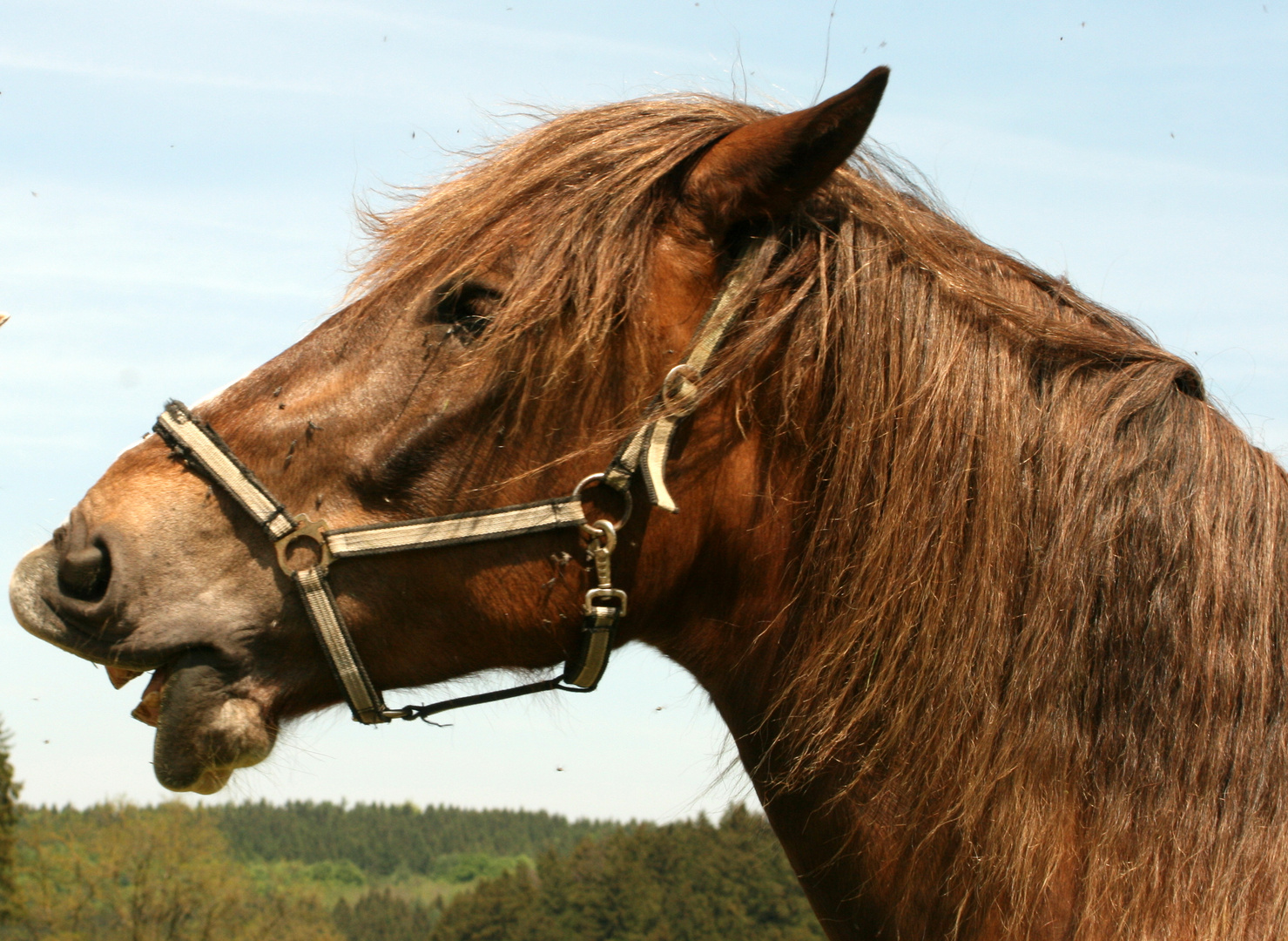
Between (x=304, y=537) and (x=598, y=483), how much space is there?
2.11ft

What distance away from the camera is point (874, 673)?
2.04m

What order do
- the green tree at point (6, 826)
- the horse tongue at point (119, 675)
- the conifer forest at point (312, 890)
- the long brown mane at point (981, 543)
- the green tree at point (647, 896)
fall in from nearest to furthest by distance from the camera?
1. the long brown mane at point (981, 543)
2. the horse tongue at point (119, 675)
3. the green tree at point (6, 826)
4. the conifer forest at point (312, 890)
5. the green tree at point (647, 896)

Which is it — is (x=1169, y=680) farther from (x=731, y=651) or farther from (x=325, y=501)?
(x=325, y=501)

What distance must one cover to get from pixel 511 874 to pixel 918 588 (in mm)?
44372

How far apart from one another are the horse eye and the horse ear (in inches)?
→ 19.6

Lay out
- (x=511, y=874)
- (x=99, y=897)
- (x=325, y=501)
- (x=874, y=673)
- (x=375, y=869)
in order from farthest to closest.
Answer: (x=375, y=869), (x=511, y=874), (x=99, y=897), (x=325, y=501), (x=874, y=673)

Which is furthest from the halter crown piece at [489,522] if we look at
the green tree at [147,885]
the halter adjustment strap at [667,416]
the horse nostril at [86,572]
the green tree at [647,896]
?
the green tree at [147,885]

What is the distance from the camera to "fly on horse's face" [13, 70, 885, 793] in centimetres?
214

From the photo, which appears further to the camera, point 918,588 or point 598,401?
point 598,401

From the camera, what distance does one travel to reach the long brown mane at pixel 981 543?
1.90 meters

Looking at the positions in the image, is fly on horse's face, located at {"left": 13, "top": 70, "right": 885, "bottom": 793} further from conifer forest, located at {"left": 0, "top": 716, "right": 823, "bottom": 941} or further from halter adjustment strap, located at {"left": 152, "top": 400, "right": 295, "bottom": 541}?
conifer forest, located at {"left": 0, "top": 716, "right": 823, "bottom": 941}

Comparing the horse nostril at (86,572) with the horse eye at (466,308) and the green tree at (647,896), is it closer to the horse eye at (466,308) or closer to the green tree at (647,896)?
the horse eye at (466,308)

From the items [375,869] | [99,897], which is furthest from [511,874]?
[375,869]

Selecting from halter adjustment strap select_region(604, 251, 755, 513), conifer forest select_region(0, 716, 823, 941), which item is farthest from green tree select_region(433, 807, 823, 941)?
halter adjustment strap select_region(604, 251, 755, 513)
